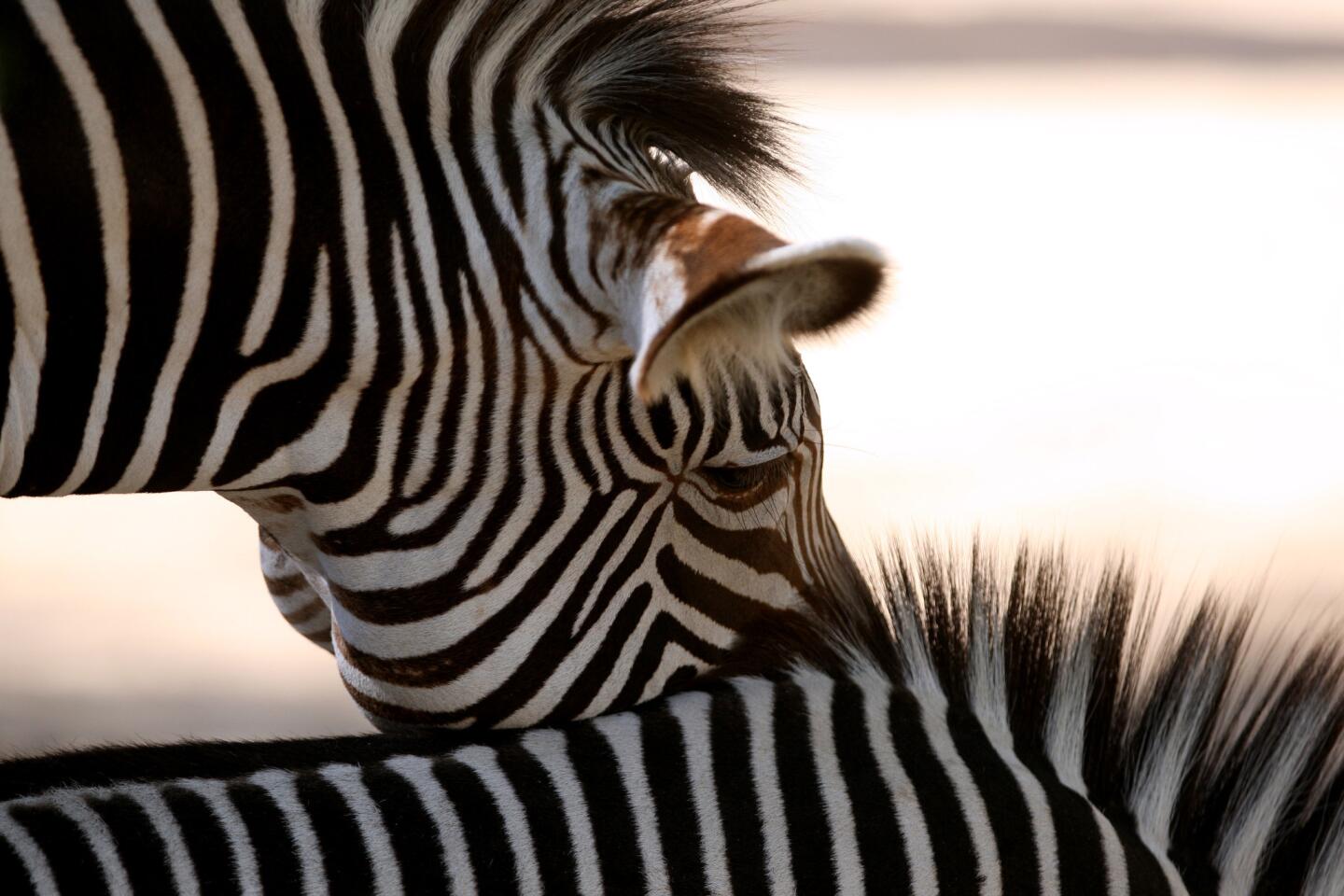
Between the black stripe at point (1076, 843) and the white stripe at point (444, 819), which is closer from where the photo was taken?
the white stripe at point (444, 819)

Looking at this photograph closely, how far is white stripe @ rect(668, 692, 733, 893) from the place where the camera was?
160cm

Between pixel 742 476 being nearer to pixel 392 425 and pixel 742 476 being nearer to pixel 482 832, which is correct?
pixel 392 425

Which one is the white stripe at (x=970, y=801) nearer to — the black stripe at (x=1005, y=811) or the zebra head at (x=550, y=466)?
the black stripe at (x=1005, y=811)

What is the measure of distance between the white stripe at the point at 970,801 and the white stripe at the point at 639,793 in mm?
321

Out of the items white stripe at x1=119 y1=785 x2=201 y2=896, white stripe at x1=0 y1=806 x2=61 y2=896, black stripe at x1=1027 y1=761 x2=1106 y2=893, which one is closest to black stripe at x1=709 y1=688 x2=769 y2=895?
black stripe at x1=1027 y1=761 x2=1106 y2=893

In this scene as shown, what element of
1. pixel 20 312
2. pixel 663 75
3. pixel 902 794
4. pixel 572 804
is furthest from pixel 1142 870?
pixel 20 312

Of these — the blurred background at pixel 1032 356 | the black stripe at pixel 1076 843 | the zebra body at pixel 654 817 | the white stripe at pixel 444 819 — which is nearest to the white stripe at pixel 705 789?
the zebra body at pixel 654 817

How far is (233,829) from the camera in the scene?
4.91ft

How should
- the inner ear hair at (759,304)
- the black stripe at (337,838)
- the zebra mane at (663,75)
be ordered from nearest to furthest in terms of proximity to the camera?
the inner ear hair at (759,304) < the black stripe at (337,838) < the zebra mane at (663,75)

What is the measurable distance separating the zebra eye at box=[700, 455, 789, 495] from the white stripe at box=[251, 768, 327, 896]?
23.2 inches

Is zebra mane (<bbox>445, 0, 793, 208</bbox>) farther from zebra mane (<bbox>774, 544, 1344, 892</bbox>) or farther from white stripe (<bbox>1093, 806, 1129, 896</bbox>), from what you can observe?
white stripe (<bbox>1093, 806, 1129, 896</bbox>)

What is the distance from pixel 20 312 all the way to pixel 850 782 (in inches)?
38.7

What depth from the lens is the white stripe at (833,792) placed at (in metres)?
1.62

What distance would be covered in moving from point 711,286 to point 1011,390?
5713 millimetres
